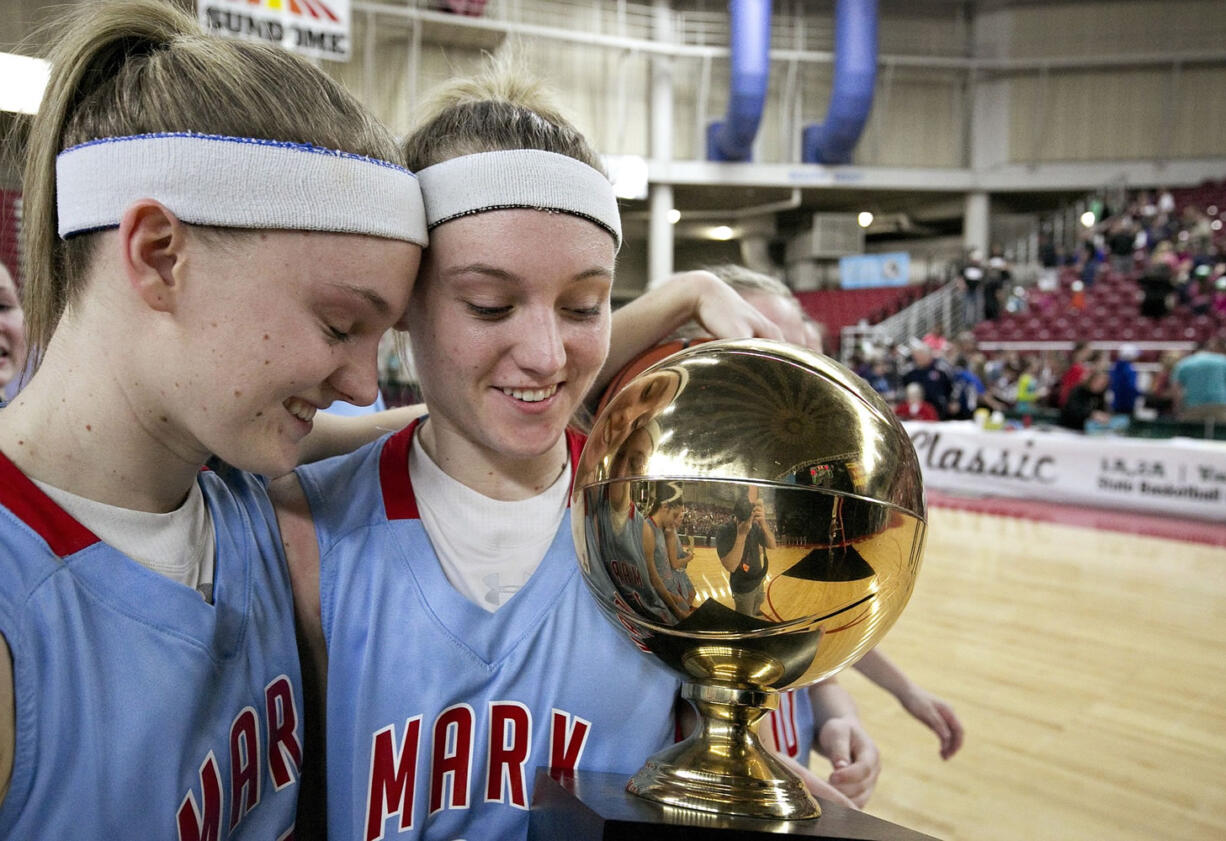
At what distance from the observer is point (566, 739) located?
0.92m

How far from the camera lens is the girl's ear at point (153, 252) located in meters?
0.72

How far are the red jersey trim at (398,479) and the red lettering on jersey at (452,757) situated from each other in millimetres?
211

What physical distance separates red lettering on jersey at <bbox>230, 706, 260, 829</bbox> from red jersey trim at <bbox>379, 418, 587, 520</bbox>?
9.5 inches

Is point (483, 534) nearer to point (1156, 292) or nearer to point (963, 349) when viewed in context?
point (963, 349)

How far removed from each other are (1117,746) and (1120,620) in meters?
1.51

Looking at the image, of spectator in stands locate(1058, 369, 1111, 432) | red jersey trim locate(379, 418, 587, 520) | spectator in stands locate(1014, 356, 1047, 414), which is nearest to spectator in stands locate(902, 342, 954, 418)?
spectator in stands locate(1014, 356, 1047, 414)

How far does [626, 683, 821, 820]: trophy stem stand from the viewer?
0.65 m

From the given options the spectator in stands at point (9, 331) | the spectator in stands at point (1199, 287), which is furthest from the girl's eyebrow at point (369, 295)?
the spectator in stands at point (1199, 287)

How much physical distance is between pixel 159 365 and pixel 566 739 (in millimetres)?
514

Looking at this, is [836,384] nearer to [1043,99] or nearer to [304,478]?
[304,478]

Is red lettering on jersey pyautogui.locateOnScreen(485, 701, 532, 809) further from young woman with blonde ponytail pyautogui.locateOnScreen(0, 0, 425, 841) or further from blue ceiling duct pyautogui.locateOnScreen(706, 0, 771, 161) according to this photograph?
blue ceiling duct pyautogui.locateOnScreen(706, 0, 771, 161)

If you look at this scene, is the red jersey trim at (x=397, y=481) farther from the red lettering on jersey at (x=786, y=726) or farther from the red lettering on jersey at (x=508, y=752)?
the red lettering on jersey at (x=786, y=726)

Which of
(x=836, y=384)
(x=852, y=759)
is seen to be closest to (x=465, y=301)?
(x=836, y=384)

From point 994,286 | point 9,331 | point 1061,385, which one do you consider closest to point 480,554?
point 9,331
